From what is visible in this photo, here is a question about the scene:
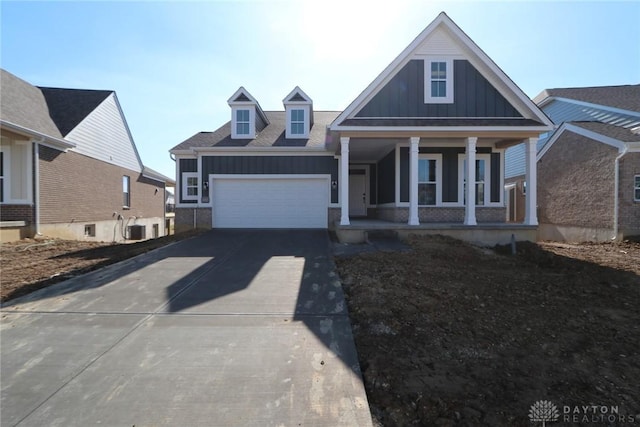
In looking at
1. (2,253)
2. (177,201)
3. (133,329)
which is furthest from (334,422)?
(177,201)

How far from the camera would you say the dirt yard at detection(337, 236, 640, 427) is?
255cm

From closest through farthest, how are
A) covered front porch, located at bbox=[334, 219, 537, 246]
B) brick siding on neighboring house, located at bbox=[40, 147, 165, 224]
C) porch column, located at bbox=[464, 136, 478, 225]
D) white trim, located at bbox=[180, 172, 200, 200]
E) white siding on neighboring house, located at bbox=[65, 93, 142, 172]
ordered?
covered front porch, located at bbox=[334, 219, 537, 246] < porch column, located at bbox=[464, 136, 478, 225] < brick siding on neighboring house, located at bbox=[40, 147, 165, 224] < white trim, located at bbox=[180, 172, 200, 200] < white siding on neighboring house, located at bbox=[65, 93, 142, 172]

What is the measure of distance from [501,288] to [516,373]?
274 centimetres

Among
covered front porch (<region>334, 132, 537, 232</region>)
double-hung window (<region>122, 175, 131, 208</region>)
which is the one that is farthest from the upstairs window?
double-hung window (<region>122, 175, 131, 208</region>)

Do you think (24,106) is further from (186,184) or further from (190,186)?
(190,186)

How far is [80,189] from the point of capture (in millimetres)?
13906

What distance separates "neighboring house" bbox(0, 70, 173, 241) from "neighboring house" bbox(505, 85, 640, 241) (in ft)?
69.1

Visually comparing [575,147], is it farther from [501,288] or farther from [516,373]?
[516,373]

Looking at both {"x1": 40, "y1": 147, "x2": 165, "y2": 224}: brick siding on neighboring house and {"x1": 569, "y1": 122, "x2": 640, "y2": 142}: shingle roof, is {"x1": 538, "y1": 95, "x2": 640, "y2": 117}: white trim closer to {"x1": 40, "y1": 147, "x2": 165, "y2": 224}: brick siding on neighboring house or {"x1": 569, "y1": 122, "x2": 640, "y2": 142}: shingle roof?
{"x1": 569, "y1": 122, "x2": 640, "y2": 142}: shingle roof

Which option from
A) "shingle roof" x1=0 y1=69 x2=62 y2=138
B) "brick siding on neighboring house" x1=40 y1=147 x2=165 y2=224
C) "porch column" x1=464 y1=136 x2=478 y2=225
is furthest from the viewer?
"brick siding on neighboring house" x1=40 y1=147 x2=165 y2=224

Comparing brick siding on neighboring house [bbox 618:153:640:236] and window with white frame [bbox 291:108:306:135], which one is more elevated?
window with white frame [bbox 291:108:306:135]

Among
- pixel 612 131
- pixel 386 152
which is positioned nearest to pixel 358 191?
pixel 386 152

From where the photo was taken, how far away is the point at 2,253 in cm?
882

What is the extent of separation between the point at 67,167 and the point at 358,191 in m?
12.6
